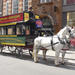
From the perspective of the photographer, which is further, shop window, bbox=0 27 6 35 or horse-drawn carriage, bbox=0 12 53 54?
shop window, bbox=0 27 6 35

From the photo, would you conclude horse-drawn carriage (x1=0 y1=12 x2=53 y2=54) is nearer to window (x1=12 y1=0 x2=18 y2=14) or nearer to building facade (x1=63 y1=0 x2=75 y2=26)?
building facade (x1=63 y1=0 x2=75 y2=26)

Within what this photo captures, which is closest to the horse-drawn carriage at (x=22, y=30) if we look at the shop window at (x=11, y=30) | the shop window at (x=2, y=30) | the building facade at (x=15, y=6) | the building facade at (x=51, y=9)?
the shop window at (x=11, y=30)

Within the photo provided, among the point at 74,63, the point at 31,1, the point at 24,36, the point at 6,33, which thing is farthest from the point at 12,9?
the point at 74,63

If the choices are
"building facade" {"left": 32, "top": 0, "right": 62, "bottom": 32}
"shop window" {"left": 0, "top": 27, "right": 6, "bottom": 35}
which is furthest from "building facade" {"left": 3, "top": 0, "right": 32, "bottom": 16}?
"shop window" {"left": 0, "top": 27, "right": 6, "bottom": 35}

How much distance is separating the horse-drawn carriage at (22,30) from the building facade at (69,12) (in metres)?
8.19

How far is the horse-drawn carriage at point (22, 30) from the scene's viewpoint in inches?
450

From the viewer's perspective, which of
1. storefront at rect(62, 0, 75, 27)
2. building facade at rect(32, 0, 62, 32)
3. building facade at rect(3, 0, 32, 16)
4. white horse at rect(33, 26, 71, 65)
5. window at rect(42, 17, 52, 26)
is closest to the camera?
white horse at rect(33, 26, 71, 65)

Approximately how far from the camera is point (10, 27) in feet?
41.9

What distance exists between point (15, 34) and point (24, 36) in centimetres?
124

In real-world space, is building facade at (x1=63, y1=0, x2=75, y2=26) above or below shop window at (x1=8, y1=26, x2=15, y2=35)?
above

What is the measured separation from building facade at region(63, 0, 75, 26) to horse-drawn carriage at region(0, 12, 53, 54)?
26.9 feet

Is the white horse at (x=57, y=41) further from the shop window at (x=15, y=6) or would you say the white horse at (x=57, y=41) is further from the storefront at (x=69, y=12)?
the shop window at (x=15, y=6)

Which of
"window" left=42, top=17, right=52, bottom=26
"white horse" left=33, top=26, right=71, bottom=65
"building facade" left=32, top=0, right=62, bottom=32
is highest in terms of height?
"building facade" left=32, top=0, right=62, bottom=32

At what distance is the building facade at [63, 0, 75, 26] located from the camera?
1931 centimetres
